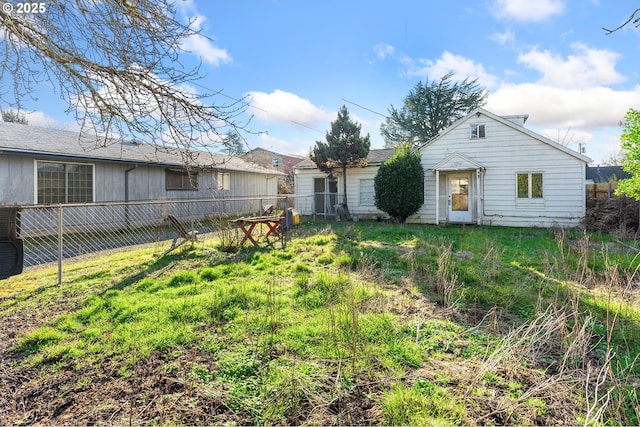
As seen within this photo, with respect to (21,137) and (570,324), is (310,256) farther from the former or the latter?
(21,137)

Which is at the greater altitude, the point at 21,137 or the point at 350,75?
the point at 350,75

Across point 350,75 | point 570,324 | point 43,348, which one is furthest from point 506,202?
point 43,348

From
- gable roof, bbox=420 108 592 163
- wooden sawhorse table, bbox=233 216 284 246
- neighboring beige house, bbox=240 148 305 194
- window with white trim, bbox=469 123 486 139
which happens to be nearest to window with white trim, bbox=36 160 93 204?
wooden sawhorse table, bbox=233 216 284 246

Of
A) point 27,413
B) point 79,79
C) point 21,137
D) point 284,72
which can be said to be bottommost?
point 27,413

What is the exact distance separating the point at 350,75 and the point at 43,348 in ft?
45.7

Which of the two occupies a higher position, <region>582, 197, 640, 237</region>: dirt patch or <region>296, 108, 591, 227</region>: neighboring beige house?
<region>296, 108, 591, 227</region>: neighboring beige house

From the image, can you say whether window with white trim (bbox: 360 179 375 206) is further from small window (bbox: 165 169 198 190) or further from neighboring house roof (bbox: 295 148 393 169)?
small window (bbox: 165 169 198 190)

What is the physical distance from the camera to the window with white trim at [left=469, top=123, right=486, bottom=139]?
509 inches

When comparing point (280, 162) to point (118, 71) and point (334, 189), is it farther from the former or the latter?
point (118, 71)

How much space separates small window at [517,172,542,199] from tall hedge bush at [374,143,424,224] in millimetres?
3713

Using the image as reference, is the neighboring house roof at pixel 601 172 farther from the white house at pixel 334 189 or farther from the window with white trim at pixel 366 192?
the window with white trim at pixel 366 192

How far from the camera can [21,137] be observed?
10633 mm

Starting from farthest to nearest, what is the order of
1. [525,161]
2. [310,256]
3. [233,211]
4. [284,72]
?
1. [233,211]
2. [525,161]
3. [284,72]
4. [310,256]

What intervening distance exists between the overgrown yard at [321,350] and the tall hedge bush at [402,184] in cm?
771
